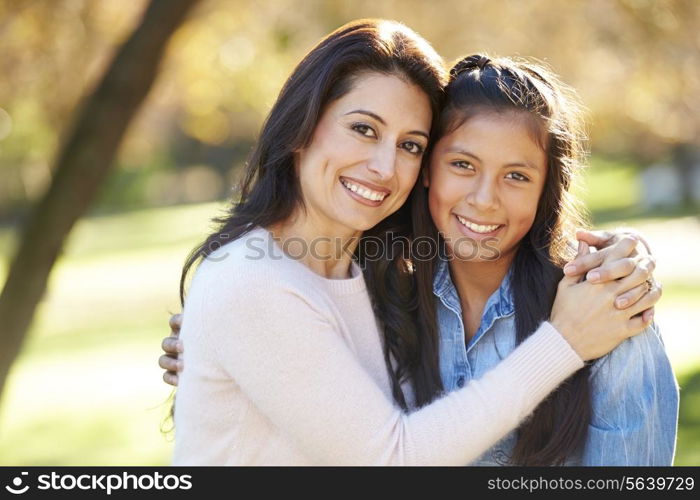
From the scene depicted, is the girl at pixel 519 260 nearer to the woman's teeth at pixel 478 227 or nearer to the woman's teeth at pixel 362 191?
the woman's teeth at pixel 478 227

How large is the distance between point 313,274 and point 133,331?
13542 millimetres

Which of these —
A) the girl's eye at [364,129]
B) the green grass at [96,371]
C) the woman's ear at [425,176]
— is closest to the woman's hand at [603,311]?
the woman's ear at [425,176]

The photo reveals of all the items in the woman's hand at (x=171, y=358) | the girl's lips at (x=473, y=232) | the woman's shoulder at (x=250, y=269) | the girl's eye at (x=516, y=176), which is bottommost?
the woman's hand at (x=171, y=358)

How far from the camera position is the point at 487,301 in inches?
127

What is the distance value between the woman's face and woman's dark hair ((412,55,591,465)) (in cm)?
25

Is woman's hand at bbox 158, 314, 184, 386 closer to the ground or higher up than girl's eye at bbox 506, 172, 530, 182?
closer to the ground

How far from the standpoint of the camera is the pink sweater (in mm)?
2537

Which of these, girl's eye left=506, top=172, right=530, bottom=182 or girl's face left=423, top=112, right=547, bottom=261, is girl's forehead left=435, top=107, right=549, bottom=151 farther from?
girl's eye left=506, top=172, right=530, bottom=182

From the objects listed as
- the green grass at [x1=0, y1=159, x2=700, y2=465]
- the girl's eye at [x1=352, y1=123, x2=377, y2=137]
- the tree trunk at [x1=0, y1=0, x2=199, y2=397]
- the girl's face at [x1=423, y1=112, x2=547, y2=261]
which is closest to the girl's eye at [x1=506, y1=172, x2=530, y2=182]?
the girl's face at [x1=423, y1=112, x2=547, y2=261]

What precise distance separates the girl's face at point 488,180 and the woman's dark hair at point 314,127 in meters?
0.17

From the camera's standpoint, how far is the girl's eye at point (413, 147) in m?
2.93

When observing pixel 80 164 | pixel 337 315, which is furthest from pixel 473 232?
pixel 80 164

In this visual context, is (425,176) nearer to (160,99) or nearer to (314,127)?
(314,127)

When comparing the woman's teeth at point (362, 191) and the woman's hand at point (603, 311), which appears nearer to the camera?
the woman's hand at point (603, 311)
